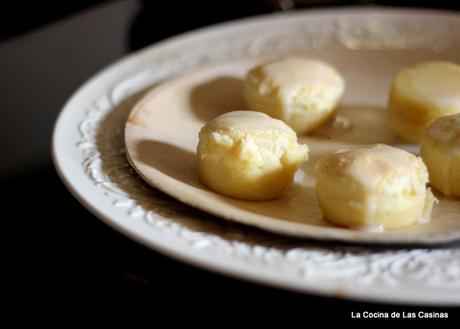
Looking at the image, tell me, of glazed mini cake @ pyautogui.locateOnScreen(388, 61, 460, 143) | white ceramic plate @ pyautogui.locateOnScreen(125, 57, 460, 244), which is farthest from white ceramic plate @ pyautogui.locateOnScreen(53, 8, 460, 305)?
glazed mini cake @ pyautogui.locateOnScreen(388, 61, 460, 143)

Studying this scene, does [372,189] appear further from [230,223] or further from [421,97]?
[421,97]

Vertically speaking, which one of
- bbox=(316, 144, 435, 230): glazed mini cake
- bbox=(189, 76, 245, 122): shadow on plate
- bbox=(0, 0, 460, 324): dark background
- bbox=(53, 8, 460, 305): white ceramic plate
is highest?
bbox=(316, 144, 435, 230): glazed mini cake

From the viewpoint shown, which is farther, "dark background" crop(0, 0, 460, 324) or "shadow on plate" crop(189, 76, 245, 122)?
"shadow on plate" crop(189, 76, 245, 122)

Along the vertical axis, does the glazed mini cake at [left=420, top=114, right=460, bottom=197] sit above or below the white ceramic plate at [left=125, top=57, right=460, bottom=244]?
above

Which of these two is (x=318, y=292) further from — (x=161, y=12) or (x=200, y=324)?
(x=161, y=12)

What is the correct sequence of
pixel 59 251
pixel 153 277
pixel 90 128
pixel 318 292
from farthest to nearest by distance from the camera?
pixel 90 128
pixel 59 251
pixel 153 277
pixel 318 292

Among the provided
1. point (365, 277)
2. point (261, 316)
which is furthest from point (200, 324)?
point (365, 277)

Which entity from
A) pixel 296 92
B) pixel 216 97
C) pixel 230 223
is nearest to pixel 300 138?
pixel 296 92

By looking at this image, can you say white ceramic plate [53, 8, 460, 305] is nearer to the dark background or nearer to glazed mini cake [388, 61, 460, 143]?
the dark background
